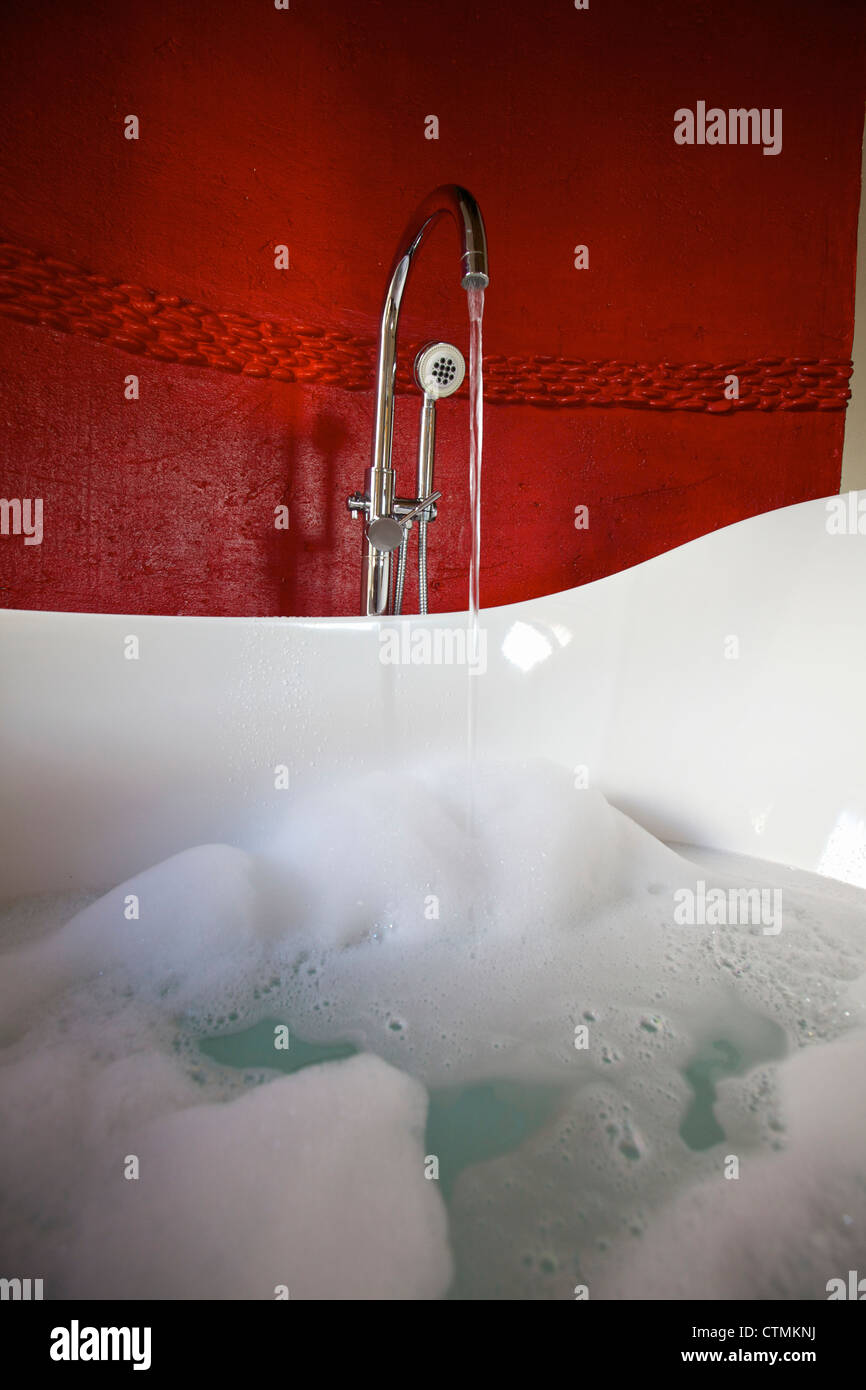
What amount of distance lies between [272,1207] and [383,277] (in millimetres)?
1755

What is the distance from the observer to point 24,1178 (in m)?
0.47

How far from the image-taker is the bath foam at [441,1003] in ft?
1.50

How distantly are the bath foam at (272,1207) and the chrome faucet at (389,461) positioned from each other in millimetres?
824

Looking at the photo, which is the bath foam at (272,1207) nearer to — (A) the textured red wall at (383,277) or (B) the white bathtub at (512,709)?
(B) the white bathtub at (512,709)

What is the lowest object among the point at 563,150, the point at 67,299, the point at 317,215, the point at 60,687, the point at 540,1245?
the point at 540,1245

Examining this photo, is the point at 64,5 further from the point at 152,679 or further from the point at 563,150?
the point at 152,679

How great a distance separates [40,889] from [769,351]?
1.92 metres

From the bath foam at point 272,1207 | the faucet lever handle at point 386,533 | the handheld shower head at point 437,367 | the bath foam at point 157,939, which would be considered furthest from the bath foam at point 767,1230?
the handheld shower head at point 437,367

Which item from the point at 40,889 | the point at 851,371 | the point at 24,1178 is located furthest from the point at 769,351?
the point at 24,1178

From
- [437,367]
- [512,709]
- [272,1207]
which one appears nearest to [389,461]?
[437,367]

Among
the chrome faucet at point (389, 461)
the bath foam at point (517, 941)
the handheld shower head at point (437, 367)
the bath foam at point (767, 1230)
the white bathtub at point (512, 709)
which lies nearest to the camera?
the bath foam at point (767, 1230)

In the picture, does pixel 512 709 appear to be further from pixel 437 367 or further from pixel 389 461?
pixel 437 367

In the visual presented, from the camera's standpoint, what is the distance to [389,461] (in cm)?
118
